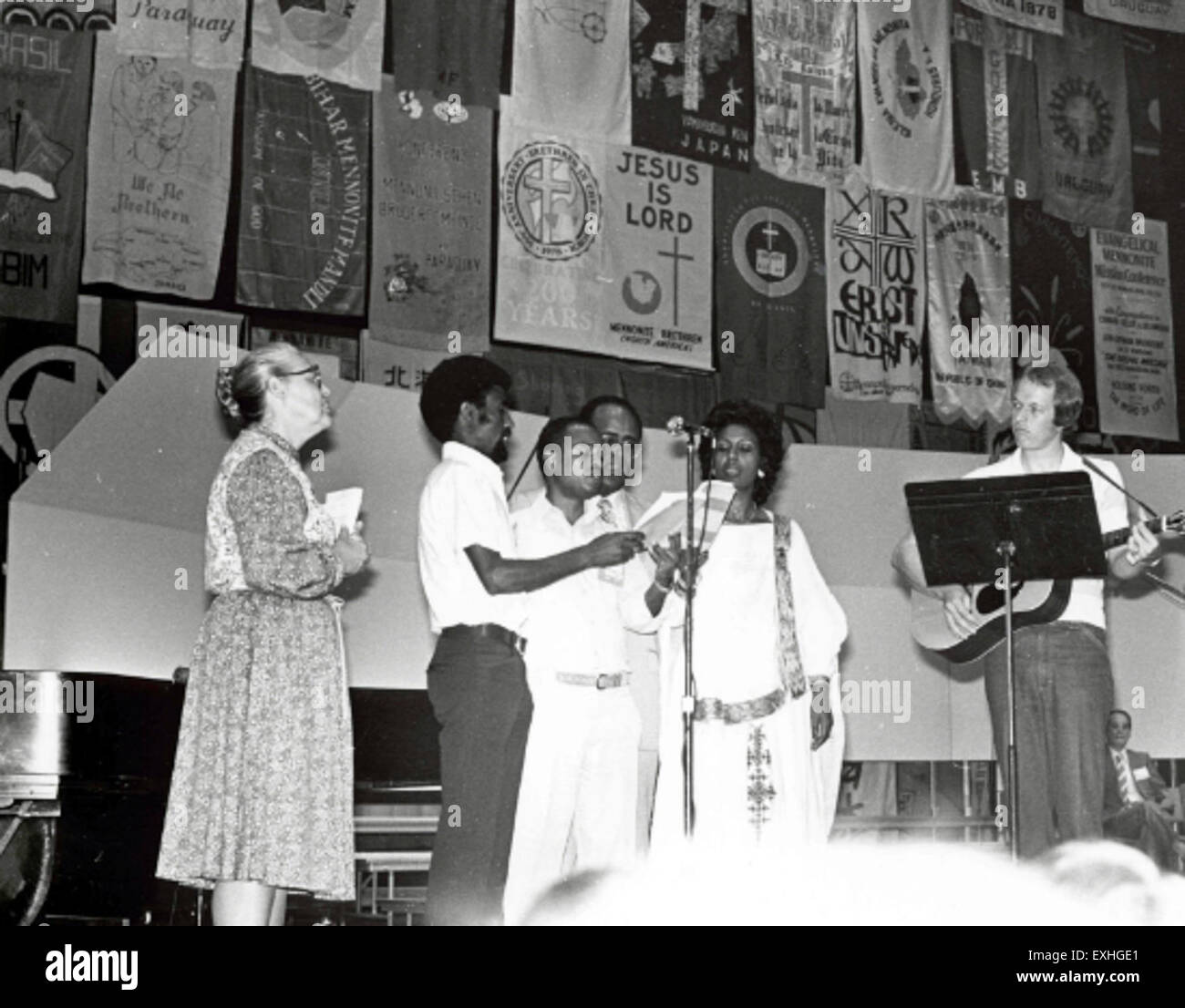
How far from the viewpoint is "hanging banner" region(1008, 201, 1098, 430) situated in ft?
35.8

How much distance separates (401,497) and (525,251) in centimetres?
209

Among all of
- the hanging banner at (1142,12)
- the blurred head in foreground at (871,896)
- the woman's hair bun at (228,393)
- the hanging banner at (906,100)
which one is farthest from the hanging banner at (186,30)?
the hanging banner at (1142,12)

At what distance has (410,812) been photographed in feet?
20.9

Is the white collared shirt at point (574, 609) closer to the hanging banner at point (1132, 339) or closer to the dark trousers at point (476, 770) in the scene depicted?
the dark trousers at point (476, 770)

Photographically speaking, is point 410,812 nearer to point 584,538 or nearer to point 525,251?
point 584,538

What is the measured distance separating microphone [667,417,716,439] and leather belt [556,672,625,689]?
787mm

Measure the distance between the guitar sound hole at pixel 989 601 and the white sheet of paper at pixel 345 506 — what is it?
2.10 meters

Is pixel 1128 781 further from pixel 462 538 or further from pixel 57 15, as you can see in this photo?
pixel 57 15

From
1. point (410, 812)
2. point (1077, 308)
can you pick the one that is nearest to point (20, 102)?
point (410, 812)

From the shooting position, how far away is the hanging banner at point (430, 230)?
29.0 feet

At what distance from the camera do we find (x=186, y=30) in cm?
825

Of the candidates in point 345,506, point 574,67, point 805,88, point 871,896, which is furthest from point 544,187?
point 871,896

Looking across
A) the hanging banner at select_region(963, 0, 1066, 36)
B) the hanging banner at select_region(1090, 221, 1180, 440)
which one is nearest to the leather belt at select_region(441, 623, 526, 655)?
the hanging banner at select_region(1090, 221, 1180, 440)

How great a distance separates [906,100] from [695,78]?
150cm
